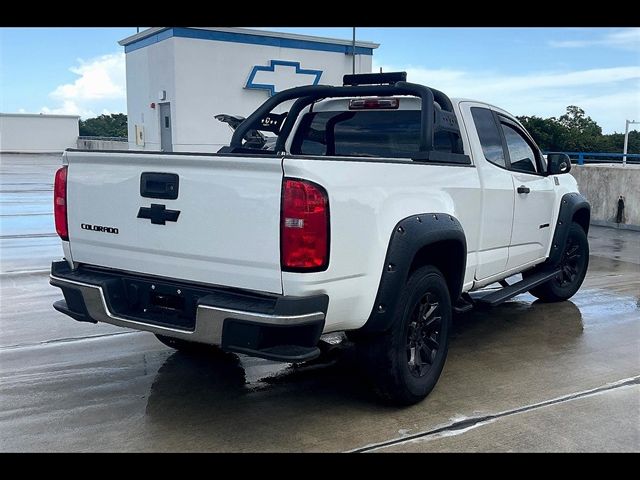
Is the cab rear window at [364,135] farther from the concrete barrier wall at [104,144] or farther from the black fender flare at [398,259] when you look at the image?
the concrete barrier wall at [104,144]

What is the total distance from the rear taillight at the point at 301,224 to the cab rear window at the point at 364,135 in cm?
183

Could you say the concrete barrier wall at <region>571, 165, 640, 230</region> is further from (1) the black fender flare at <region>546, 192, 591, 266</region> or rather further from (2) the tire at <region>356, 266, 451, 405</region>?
(2) the tire at <region>356, 266, 451, 405</region>

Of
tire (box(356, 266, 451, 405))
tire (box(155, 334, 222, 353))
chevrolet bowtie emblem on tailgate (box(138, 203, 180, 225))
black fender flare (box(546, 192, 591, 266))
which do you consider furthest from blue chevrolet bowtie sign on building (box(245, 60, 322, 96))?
chevrolet bowtie emblem on tailgate (box(138, 203, 180, 225))

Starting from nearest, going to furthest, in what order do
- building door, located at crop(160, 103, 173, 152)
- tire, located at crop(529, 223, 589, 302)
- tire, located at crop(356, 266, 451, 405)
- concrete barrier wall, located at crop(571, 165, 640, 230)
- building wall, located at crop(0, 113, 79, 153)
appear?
tire, located at crop(356, 266, 451, 405), tire, located at crop(529, 223, 589, 302), concrete barrier wall, located at crop(571, 165, 640, 230), building door, located at crop(160, 103, 173, 152), building wall, located at crop(0, 113, 79, 153)

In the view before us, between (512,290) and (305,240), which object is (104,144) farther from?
(305,240)

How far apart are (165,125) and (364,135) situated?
18.5m

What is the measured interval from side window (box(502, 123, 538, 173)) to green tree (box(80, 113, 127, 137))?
51.6 m

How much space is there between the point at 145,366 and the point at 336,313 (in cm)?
207

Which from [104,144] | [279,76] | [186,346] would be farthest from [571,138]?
[104,144]

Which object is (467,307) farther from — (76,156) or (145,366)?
(76,156)

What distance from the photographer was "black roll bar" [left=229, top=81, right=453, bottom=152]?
4.66 meters

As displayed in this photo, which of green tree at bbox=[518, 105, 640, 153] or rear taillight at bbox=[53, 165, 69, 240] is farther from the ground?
green tree at bbox=[518, 105, 640, 153]

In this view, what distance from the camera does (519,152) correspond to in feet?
19.7

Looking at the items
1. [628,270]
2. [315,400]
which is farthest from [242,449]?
[628,270]
